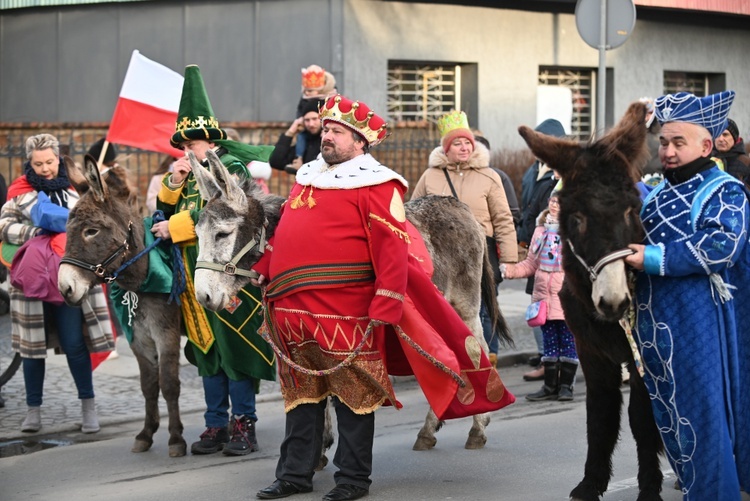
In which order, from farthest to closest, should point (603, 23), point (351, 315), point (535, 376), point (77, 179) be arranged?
point (603, 23)
point (535, 376)
point (77, 179)
point (351, 315)

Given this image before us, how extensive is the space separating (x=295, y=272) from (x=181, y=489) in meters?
1.61

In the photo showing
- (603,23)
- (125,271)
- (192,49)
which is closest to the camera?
(125,271)

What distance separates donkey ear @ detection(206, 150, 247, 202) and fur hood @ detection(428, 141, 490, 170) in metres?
3.49

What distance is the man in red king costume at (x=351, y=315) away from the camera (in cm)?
616

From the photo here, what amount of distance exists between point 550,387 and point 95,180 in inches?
169

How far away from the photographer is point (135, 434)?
28.7 feet

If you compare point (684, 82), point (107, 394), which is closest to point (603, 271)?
point (107, 394)

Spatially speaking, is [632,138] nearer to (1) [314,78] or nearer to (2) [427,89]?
(1) [314,78]

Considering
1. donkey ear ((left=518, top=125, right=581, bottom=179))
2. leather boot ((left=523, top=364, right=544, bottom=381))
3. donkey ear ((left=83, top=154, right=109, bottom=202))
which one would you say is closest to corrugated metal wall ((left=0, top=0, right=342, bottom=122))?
leather boot ((left=523, top=364, right=544, bottom=381))

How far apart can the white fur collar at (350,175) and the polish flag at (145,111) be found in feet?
8.79

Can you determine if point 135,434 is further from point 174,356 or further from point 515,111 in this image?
point 515,111

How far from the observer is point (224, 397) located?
25.9 feet

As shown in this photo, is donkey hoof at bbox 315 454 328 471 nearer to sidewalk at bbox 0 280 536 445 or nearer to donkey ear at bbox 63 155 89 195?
sidewalk at bbox 0 280 536 445

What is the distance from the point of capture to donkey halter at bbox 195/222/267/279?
640 cm
